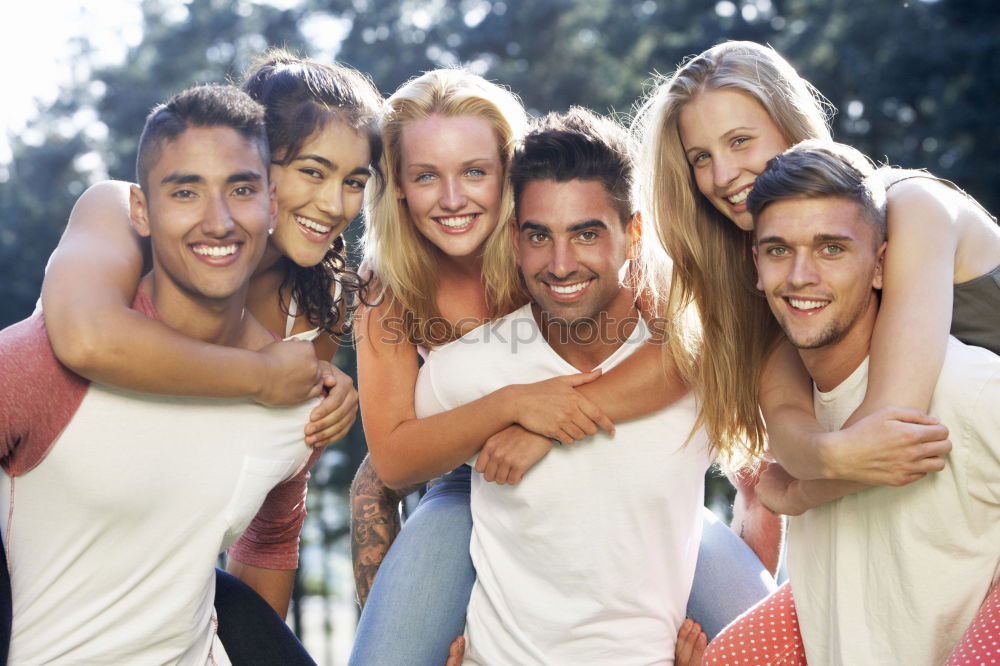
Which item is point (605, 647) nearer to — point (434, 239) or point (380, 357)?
point (380, 357)

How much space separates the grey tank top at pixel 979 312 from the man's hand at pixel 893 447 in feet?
1.25

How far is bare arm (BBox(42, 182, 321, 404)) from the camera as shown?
2396mm

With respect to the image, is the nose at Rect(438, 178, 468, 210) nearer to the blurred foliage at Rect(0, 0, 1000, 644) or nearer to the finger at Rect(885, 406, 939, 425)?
the finger at Rect(885, 406, 939, 425)

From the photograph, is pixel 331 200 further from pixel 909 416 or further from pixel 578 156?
pixel 909 416

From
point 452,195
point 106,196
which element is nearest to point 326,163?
point 452,195

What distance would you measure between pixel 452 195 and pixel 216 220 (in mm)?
908

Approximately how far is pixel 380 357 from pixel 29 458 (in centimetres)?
115

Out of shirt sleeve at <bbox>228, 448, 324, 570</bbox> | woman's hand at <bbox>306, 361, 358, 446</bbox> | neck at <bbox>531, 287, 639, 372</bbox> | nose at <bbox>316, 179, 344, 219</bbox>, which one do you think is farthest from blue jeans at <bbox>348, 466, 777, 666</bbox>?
nose at <bbox>316, 179, 344, 219</bbox>

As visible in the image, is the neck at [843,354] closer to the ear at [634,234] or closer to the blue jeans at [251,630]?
the ear at [634,234]

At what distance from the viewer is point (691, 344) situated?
9.92 ft

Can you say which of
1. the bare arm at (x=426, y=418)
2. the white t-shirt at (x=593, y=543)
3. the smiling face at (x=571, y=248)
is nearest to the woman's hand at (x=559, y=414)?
the bare arm at (x=426, y=418)

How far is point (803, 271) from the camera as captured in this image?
257 centimetres

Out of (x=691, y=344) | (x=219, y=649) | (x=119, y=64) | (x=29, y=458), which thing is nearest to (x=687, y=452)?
(x=691, y=344)

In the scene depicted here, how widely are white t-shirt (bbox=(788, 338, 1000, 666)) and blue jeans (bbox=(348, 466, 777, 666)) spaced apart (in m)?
0.54
